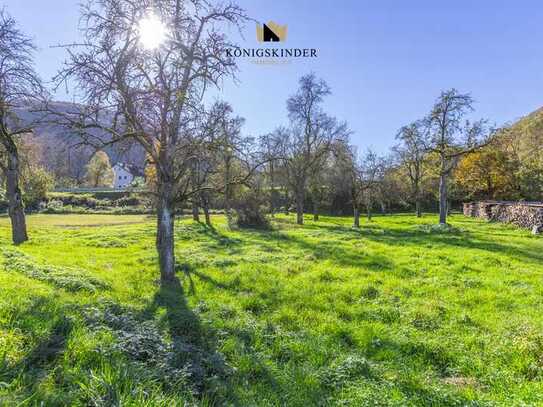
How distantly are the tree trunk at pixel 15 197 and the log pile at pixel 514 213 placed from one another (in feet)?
93.8

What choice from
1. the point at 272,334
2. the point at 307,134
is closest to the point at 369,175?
the point at 307,134

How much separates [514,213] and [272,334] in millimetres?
27263

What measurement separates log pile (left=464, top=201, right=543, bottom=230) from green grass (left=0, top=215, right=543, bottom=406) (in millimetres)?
13124

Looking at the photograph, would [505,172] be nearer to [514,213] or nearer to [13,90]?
[514,213]

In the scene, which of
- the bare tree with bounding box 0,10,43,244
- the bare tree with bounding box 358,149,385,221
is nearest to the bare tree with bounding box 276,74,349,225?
the bare tree with bounding box 358,149,385,221

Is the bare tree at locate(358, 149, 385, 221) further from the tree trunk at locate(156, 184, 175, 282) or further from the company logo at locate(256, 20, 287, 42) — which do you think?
the tree trunk at locate(156, 184, 175, 282)

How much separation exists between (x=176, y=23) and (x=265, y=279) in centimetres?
750

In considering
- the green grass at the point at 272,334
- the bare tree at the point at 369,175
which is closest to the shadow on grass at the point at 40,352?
the green grass at the point at 272,334

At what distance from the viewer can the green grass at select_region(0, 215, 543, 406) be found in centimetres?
339

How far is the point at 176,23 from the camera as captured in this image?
8109 millimetres

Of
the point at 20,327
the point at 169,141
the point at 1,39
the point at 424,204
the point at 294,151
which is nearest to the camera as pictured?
the point at 20,327

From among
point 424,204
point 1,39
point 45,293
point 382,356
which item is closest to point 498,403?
point 382,356

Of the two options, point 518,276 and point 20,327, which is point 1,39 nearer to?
point 20,327

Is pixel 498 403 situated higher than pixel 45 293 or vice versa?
pixel 45 293
